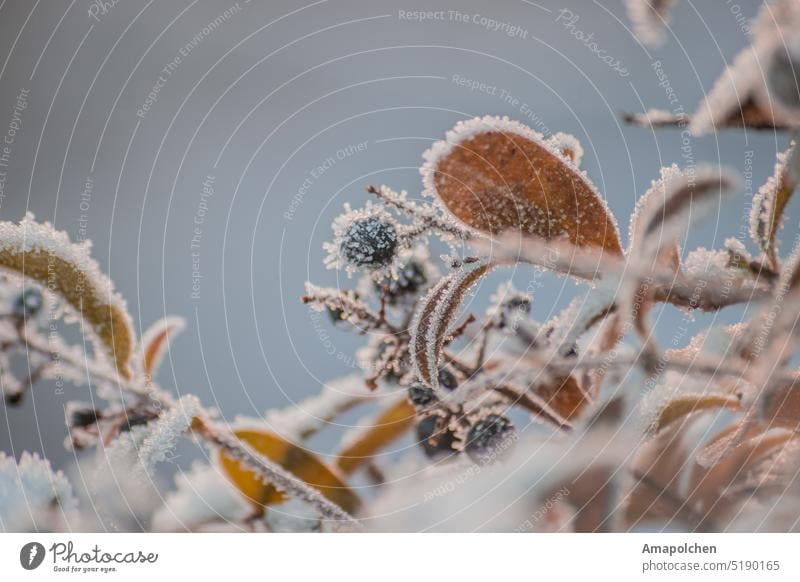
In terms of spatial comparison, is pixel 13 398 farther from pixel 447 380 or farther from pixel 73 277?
pixel 447 380

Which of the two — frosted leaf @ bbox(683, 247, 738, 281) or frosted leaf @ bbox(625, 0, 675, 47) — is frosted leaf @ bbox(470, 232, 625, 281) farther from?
frosted leaf @ bbox(625, 0, 675, 47)

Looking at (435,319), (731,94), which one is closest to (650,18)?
(731,94)

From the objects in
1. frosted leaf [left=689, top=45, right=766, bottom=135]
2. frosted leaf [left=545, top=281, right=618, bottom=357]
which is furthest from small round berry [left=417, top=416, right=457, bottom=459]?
frosted leaf [left=689, top=45, right=766, bottom=135]

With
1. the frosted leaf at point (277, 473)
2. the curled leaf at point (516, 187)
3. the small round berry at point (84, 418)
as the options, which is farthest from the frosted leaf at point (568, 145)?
the small round berry at point (84, 418)

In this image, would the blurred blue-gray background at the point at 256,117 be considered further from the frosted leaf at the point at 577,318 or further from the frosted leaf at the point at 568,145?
the frosted leaf at the point at 577,318
